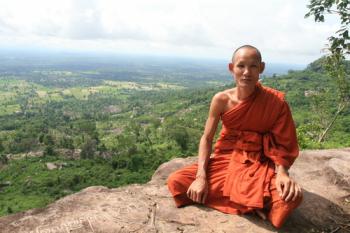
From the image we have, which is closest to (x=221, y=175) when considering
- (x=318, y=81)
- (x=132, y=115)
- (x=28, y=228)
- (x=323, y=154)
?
(x=28, y=228)

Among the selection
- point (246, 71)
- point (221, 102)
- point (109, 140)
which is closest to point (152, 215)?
point (221, 102)

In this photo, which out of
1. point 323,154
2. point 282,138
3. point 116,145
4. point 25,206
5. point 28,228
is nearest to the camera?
point 28,228

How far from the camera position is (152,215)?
14.9 feet

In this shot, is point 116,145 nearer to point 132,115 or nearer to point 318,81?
point 132,115

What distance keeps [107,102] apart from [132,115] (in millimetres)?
40061

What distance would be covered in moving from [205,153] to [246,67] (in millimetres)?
1258

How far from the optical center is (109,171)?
53.5 m

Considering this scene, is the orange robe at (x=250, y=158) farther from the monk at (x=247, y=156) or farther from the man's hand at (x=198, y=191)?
Answer: the man's hand at (x=198, y=191)

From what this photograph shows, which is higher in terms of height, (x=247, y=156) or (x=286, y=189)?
(x=247, y=156)

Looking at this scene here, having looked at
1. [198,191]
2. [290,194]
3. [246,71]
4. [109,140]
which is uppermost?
[246,71]

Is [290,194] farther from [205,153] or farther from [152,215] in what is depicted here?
[152,215]

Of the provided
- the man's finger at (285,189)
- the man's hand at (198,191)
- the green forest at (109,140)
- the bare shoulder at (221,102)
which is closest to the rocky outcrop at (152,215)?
the man's hand at (198,191)

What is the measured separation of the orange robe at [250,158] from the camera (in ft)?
14.4

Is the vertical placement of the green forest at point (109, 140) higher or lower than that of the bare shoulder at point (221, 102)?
lower
